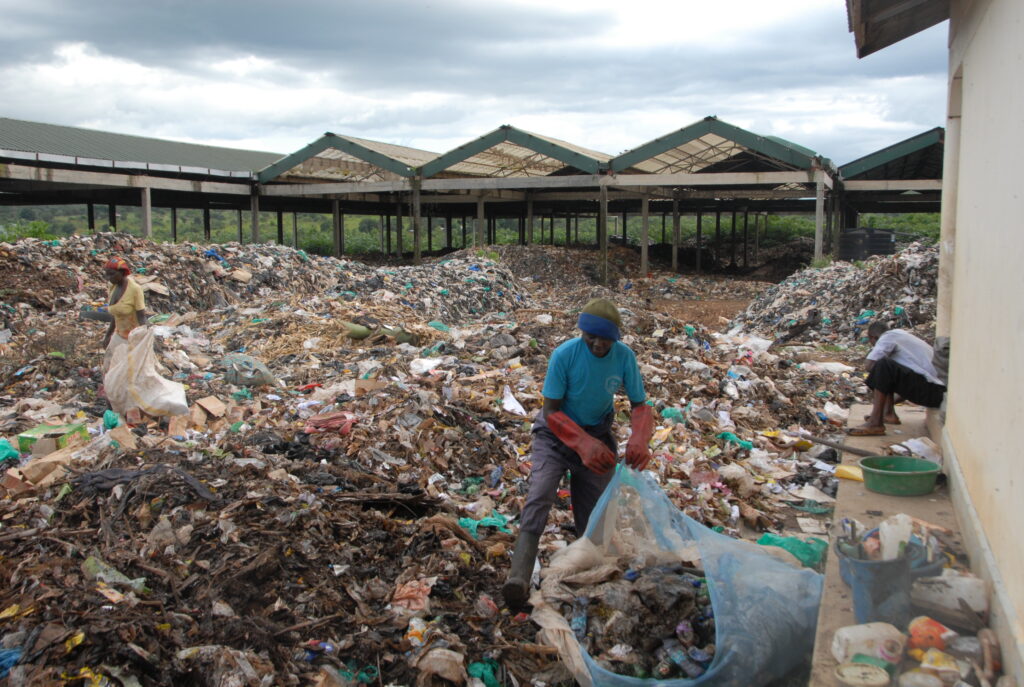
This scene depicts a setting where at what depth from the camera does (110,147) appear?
64.5ft

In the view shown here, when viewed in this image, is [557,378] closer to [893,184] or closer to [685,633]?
[685,633]

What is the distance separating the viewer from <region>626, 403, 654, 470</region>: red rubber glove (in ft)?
11.6

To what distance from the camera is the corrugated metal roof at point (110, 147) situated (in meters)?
16.8

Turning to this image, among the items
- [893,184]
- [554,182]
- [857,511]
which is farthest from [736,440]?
[893,184]

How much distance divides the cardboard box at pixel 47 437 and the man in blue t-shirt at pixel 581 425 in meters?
3.75

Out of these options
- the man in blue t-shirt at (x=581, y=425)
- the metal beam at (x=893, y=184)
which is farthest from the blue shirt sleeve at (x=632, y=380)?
the metal beam at (x=893, y=184)

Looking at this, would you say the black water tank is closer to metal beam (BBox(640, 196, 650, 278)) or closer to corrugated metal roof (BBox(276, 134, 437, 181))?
metal beam (BBox(640, 196, 650, 278))

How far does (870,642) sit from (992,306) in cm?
148

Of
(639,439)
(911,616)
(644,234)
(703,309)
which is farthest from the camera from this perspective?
(644,234)

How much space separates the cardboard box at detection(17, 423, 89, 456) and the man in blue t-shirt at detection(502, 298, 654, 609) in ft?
12.3

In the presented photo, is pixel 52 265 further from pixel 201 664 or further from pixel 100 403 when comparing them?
pixel 201 664

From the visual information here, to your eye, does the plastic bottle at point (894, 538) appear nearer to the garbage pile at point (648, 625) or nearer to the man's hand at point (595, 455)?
the garbage pile at point (648, 625)

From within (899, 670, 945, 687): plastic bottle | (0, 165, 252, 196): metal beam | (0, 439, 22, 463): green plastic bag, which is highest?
(0, 165, 252, 196): metal beam

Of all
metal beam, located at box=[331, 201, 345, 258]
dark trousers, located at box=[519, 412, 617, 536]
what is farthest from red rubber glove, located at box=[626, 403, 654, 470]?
metal beam, located at box=[331, 201, 345, 258]
